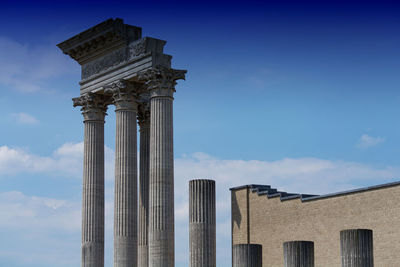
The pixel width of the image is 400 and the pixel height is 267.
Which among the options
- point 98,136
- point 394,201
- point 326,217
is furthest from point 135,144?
point 394,201

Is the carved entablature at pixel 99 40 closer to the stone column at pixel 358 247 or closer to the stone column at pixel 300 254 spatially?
the stone column at pixel 300 254

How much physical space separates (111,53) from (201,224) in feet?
44.4

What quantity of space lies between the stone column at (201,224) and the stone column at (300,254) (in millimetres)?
4701

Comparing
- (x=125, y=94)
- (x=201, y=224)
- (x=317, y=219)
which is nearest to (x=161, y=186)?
(x=201, y=224)

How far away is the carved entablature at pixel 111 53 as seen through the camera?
41.7 meters

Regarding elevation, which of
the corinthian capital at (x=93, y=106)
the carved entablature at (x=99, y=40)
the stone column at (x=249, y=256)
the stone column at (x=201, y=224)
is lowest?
the stone column at (x=249, y=256)


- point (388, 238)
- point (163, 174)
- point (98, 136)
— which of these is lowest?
point (388, 238)

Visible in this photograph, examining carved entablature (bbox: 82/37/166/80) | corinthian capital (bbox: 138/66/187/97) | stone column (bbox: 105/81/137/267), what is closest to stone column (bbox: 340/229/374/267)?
corinthian capital (bbox: 138/66/187/97)

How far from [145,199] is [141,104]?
558 centimetres

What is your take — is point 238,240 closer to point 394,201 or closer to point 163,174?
point 163,174

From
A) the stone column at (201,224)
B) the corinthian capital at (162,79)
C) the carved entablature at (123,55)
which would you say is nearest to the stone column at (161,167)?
the corinthian capital at (162,79)

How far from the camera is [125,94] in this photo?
43.1 meters

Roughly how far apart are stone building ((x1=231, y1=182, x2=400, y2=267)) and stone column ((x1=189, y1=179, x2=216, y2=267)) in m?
6.46

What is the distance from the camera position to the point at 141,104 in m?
46.4
